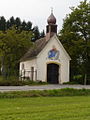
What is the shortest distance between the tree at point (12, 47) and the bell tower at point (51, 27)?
243 inches

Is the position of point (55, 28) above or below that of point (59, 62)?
above

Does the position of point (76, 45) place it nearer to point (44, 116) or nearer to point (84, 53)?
point (84, 53)

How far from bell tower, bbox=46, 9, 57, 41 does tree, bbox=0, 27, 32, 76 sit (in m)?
6.18

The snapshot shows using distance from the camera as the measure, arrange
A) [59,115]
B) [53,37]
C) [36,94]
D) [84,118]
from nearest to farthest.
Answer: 1. [84,118]
2. [59,115]
3. [36,94]
4. [53,37]

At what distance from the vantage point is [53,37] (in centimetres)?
4381

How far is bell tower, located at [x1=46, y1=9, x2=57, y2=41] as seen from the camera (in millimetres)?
44541

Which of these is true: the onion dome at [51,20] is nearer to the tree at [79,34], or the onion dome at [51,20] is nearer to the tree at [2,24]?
the tree at [79,34]

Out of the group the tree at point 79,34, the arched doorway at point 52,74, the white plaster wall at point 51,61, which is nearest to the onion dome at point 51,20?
the tree at point 79,34

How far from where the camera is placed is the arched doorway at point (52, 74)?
44062 mm

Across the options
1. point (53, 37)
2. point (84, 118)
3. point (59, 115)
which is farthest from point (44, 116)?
point (53, 37)

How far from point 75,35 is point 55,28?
301 cm

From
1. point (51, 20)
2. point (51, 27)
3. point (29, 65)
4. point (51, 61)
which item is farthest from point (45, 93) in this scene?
point (29, 65)

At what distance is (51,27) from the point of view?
4506 centimetres

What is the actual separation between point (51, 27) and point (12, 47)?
8287 millimetres
